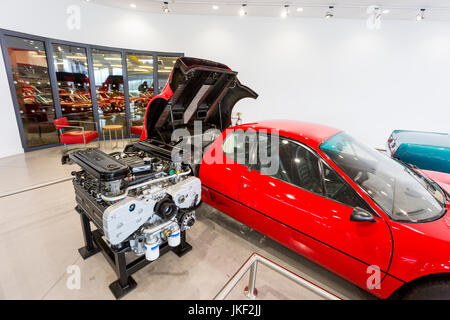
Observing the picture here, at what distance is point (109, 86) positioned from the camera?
5.76 metres

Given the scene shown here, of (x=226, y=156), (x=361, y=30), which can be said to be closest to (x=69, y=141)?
(x=226, y=156)

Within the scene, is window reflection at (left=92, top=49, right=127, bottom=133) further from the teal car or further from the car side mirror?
the teal car

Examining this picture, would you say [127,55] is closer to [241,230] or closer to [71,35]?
[71,35]

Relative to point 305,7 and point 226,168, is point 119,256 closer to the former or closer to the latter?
point 226,168

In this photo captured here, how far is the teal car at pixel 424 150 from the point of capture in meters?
2.62

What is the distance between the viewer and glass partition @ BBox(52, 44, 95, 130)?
496 cm

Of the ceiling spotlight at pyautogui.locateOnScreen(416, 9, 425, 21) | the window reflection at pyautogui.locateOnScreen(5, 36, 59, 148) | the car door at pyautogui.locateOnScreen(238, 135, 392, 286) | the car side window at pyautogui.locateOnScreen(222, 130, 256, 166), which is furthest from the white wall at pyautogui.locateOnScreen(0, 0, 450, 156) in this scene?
the car door at pyautogui.locateOnScreen(238, 135, 392, 286)

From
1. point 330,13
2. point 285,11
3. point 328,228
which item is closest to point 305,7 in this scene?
point 285,11

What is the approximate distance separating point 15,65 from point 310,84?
268 inches

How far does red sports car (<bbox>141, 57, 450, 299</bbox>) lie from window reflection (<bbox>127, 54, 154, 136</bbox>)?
428 cm

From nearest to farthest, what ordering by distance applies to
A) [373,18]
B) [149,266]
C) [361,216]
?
[361,216] → [149,266] → [373,18]

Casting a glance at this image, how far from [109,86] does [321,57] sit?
5750 millimetres

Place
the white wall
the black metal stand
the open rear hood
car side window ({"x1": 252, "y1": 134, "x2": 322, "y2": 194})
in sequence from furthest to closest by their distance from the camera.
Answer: the white wall < the open rear hood < car side window ({"x1": 252, "y1": 134, "x2": 322, "y2": 194}) < the black metal stand

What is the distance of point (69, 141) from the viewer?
14.0 ft
